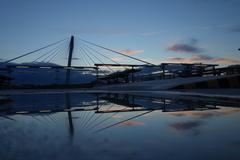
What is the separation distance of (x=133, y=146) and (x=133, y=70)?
19.9 m

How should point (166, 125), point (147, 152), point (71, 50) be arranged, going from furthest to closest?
point (71, 50)
point (166, 125)
point (147, 152)

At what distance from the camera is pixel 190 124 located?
3100mm

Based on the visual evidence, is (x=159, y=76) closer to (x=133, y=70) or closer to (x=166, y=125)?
(x=133, y=70)

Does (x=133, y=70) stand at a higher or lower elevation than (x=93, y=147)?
higher

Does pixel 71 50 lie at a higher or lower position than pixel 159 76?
higher

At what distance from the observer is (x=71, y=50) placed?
3331 cm

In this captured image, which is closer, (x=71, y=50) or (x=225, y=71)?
(x=225, y=71)


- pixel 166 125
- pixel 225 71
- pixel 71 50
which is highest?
pixel 71 50

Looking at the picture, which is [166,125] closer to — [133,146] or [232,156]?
[133,146]

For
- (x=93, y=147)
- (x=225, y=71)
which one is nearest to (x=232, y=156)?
(x=93, y=147)

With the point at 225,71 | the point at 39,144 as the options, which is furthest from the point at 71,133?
the point at 225,71

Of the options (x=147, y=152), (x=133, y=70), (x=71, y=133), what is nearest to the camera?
(x=147, y=152)

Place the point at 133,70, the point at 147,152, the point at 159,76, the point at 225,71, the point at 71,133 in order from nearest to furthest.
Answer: the point at 147,152, the point at 71,133, the point at 225,71, the point at 159,76, the point at 133,70

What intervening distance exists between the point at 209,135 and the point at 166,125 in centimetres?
71
